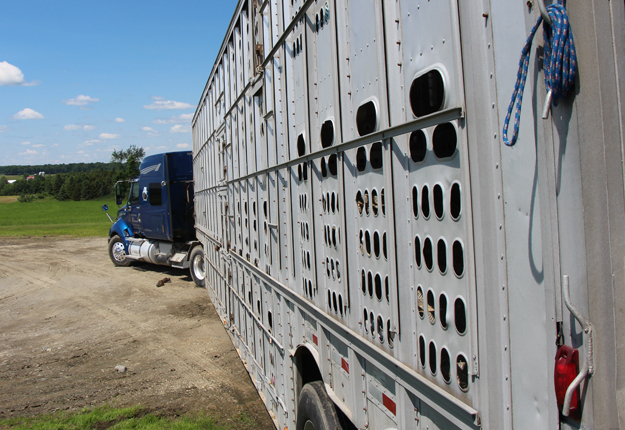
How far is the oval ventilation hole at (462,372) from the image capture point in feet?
6.01

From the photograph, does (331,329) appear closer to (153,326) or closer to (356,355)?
(356,355)

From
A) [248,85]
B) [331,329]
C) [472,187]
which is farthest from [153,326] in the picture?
[472,187]

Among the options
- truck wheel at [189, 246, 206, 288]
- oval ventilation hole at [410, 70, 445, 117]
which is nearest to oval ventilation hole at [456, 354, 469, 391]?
oval ventilation hole at [410, 70, 445, 117]

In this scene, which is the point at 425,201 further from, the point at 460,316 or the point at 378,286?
the point at 378,286

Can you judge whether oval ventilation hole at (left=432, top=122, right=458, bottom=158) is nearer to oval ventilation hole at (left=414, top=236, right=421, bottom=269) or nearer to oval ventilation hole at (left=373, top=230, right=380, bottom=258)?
oval ventilation hole at (left=414, top=236, right=421, bottom=269)

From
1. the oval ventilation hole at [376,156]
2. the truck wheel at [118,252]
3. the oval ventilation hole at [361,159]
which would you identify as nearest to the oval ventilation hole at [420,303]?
the oval ventilation hole at [376,156]

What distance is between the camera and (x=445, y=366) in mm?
1953

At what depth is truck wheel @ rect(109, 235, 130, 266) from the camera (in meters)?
18.5

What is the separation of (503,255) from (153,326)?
9552 millimetres

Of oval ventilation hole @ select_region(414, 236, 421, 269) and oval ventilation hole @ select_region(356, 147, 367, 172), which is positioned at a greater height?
oval ventilation hole @ select_region(356, 147, 367, 172)

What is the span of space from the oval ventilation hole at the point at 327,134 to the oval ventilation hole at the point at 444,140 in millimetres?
1215

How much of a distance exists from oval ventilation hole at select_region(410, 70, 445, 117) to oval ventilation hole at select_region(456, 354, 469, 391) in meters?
0.97

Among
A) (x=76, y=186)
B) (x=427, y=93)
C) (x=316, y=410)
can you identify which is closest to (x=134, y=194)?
(x=316, y=410)

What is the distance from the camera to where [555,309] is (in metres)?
1.43
